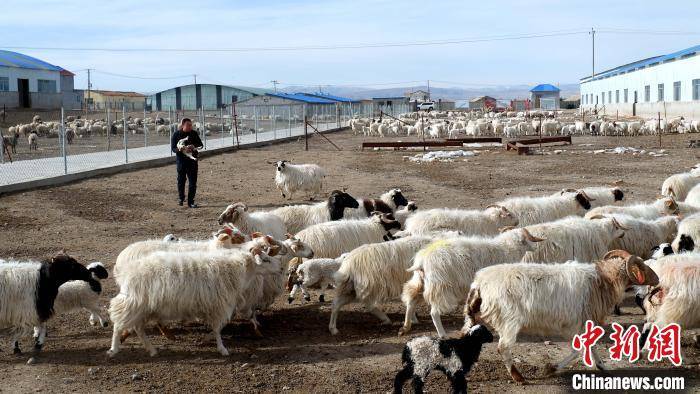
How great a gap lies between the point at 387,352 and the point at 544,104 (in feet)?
360

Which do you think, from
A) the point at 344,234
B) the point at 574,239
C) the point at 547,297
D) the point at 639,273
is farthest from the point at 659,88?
the point at 547,297

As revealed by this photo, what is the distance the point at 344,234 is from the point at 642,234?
11.7 feet

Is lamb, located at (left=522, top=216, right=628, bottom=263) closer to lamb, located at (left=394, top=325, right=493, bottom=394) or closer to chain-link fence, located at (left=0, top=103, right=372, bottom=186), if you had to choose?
lamb, located at (left=394, top=325, right=493, bottom=394)

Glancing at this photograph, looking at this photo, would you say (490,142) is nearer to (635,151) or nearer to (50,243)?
(635,151)

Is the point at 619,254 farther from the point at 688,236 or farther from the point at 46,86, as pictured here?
the point at 46,86

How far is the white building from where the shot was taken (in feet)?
143

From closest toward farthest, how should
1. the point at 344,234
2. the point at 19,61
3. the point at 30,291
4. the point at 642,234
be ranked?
the point at 30,291
the point at 642,234
the point at 344,234
the point at 19,61

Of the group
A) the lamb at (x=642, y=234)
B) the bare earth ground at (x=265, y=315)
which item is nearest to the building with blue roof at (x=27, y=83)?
the bare earth ground at (x=265, y=315)

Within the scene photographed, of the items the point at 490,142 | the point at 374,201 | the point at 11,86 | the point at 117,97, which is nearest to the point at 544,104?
the point at 117,97

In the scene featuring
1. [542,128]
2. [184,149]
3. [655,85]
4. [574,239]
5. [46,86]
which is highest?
[46,86]

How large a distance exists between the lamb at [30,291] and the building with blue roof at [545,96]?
10917cm

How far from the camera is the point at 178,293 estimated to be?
6230 mm

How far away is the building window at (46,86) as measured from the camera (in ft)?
202

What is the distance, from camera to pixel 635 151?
2362 cm
